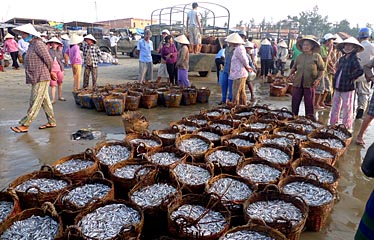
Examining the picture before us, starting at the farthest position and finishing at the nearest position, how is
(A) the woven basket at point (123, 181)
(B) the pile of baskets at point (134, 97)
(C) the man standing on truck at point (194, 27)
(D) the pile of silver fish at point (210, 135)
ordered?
(C) the man standing on truck at point (194, 27)
(B) the pile of baskets at point (134, 97)
(D) the pile of silver fish at point (210, 135)
(A) the woven basket at point (123, 181)

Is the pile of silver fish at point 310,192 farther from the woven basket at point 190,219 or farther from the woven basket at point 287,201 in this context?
the woven basket at point 190,219

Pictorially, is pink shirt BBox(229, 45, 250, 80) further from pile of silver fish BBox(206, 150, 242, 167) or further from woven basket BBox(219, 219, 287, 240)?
woven basket BBox(219, 219, 287, 240)

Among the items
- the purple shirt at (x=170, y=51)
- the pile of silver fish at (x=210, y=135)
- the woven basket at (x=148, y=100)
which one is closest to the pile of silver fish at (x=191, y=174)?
the pile of silver fish at (x=210, y=135)

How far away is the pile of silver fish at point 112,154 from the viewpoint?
367 centimetres

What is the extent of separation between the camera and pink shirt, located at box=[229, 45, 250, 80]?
6535mm

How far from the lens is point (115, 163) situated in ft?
11.6

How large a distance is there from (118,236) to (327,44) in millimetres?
6978

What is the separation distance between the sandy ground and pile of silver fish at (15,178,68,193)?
83 centimetres

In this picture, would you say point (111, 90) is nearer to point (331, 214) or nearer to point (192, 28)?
point (192, 28)

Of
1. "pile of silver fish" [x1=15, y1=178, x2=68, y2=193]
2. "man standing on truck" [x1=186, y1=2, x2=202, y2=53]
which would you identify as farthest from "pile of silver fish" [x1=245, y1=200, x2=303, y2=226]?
"man standing on truck" [x1=186, y1=2, x2=202, y2=53]

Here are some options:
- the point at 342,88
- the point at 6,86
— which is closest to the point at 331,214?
the point at 342,88

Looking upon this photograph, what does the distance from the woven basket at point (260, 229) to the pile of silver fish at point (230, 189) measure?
0.45 m

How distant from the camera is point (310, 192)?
3.02 metres

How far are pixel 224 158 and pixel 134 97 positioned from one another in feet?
13.0
